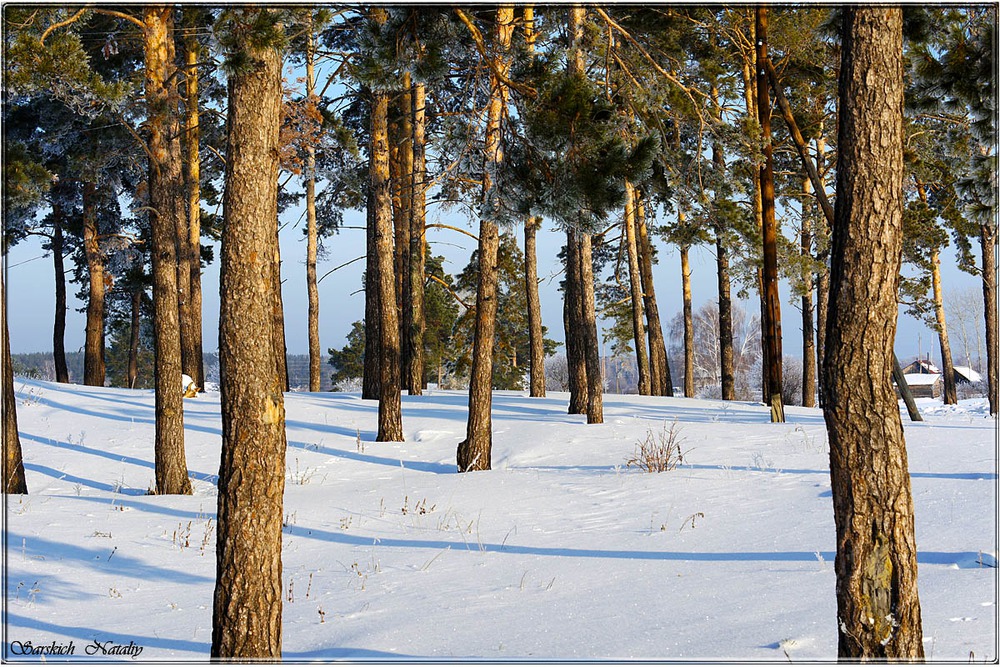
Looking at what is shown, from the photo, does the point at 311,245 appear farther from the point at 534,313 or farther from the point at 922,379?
the point at 922,379

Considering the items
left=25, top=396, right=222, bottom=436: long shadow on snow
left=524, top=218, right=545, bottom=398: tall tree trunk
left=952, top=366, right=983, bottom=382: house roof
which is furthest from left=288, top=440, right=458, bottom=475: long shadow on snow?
left=952, top=366, right=983, bottom=382: house roof

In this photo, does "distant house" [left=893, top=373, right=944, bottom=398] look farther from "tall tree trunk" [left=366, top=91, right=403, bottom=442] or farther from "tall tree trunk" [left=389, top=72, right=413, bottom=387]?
"tall tree trunk" [left=366, top=91, right=403, bottom=442]

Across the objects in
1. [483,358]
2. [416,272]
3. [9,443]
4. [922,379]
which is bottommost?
[922,379]

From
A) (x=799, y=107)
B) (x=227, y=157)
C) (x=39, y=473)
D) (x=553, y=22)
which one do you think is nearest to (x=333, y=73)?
(x=553, y=22)

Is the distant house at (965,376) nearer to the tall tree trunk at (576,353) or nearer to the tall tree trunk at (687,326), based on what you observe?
the tall tree trunk at (687,326)

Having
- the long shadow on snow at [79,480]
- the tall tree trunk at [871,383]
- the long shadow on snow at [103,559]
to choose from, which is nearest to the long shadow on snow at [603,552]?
the long shadow on snow at [103,559]

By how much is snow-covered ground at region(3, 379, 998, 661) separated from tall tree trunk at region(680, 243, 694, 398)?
10278mm

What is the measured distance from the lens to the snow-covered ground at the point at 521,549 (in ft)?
15.5

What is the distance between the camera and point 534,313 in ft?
66.1

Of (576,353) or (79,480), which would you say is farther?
(576,353)

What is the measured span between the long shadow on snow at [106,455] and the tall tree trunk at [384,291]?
114 inches

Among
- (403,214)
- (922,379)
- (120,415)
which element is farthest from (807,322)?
(922,379)

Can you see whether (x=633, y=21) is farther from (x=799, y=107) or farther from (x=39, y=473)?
(x=39, y=473)

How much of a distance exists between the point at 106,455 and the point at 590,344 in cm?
805
